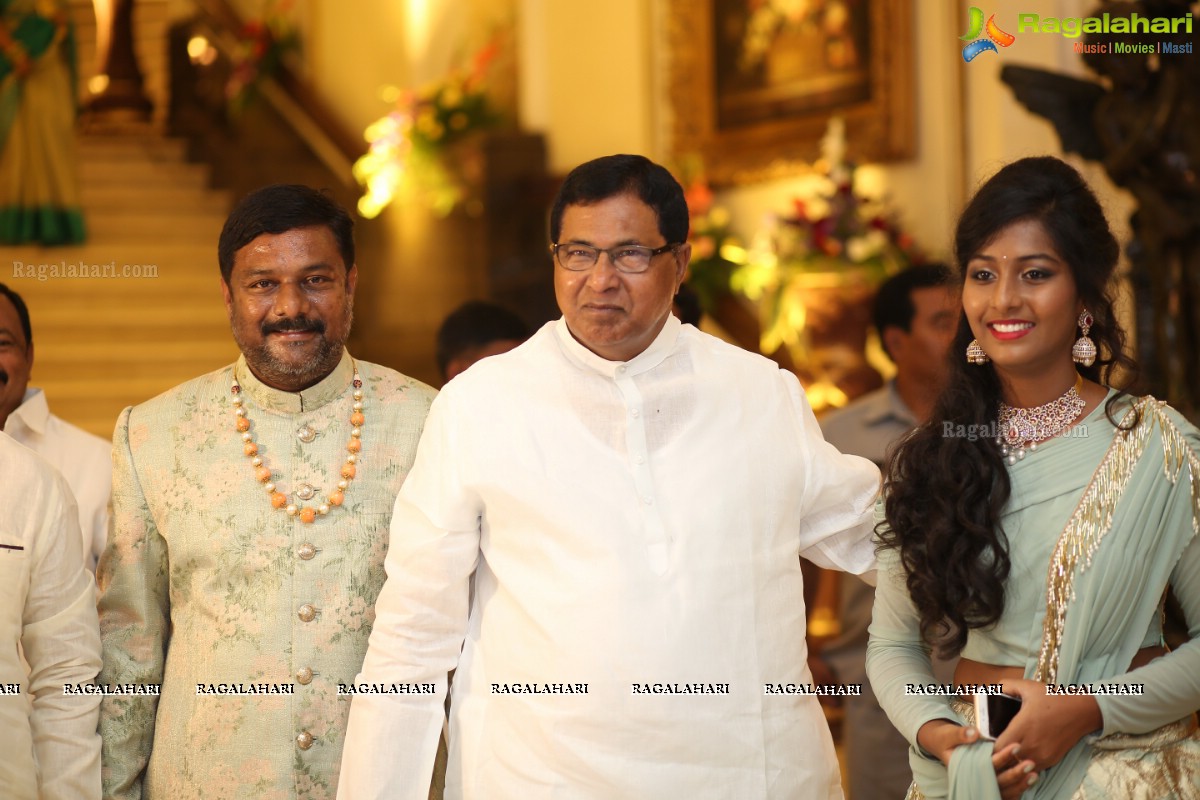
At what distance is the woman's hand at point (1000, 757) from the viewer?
2342mm

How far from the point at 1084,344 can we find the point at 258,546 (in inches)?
60.8

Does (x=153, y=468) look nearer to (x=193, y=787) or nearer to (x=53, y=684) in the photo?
(x=53, y=684)

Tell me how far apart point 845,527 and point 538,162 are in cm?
706

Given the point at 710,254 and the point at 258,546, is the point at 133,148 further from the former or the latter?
the point at 258,546

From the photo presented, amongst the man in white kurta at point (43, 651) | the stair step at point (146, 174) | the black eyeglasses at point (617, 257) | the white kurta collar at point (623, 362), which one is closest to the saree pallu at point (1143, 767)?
the white kurta collar at point (623, 362)

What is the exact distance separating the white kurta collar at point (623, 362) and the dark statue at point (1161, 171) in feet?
8.37

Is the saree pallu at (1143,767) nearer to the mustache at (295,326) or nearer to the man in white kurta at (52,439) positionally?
the mustache at (295,326)

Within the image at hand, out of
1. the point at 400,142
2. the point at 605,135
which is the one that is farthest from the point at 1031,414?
the point at 400,142

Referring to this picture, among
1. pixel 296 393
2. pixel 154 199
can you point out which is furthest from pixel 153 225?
pixel 296 393

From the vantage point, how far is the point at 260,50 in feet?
39.5

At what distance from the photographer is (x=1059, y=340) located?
2479 mm

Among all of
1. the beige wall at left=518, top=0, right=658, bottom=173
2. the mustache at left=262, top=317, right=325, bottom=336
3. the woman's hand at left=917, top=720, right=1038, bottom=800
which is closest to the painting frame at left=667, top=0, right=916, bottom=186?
the beige wall at left=518, top=0, right=658, bottom=173

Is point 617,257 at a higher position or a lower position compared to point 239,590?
higher

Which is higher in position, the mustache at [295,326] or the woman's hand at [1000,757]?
the mustache at [295,326]
